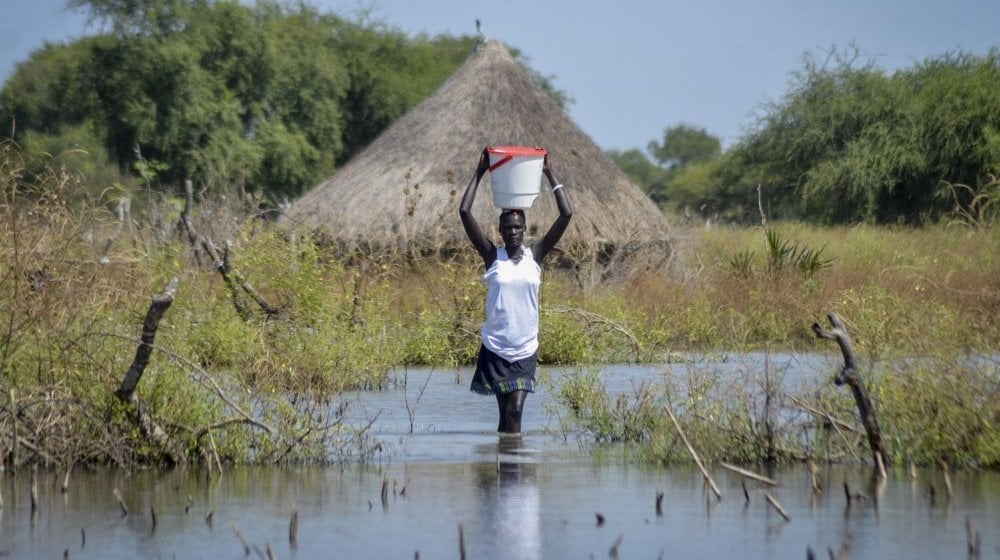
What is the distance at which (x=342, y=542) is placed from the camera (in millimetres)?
6777

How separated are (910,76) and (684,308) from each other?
880 inches

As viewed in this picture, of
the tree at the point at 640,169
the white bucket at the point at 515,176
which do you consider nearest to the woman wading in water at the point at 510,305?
the white bucket at the point at 515,176

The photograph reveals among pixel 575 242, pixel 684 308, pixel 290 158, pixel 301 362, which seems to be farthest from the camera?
pixel 290 158

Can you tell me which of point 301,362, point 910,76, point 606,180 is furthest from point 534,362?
point 910,76

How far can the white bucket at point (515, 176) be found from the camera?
9.73 meters

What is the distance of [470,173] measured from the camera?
925 inches

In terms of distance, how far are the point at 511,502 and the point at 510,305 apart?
1955 millimetres

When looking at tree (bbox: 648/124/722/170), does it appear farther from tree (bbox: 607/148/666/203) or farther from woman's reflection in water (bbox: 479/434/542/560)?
woman's reflection in water (bbox: 479/434/542/560)

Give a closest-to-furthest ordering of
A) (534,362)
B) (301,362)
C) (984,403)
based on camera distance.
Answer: (984,403), (534,362), (301,362)

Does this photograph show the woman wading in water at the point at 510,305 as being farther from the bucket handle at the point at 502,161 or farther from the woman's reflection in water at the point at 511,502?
the woman's reflection in water at the point at 511,502

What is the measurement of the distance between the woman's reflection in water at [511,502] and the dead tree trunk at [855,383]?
66.2 inches

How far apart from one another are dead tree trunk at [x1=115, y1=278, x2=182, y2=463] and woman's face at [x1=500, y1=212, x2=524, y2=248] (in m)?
2.15

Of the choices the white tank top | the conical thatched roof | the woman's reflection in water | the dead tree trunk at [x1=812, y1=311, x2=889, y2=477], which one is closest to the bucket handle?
the white tank top

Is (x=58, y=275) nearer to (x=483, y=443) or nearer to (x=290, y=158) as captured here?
(x=483, y=443)
